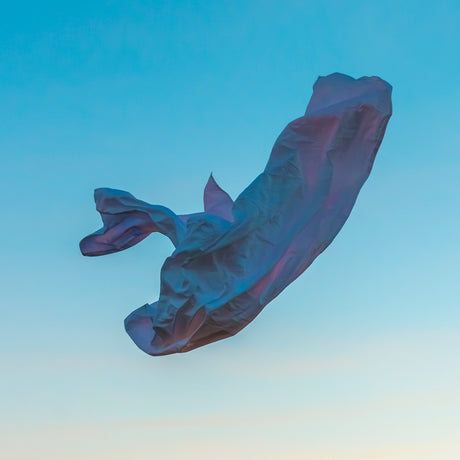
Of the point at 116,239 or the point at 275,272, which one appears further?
the point at 116,239

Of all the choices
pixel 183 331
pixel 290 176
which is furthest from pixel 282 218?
pixel 183 331

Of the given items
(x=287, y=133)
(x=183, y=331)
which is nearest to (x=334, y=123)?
(x=287, y=133)

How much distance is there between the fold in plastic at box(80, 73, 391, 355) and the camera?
29.5 meters

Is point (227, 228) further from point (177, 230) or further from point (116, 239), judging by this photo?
point (116, 239)

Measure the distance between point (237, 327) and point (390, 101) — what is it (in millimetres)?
5903

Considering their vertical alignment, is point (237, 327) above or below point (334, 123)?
below

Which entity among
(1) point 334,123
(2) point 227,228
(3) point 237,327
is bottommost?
(3) point 237,327

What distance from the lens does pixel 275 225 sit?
30.1 metres

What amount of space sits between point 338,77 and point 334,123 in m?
1.20

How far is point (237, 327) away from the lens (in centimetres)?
2953

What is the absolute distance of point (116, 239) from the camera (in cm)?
3164

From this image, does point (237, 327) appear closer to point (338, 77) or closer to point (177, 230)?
point (177, 230)

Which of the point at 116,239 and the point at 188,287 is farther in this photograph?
the point at 116,239

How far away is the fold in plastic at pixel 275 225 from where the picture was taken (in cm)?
2952
